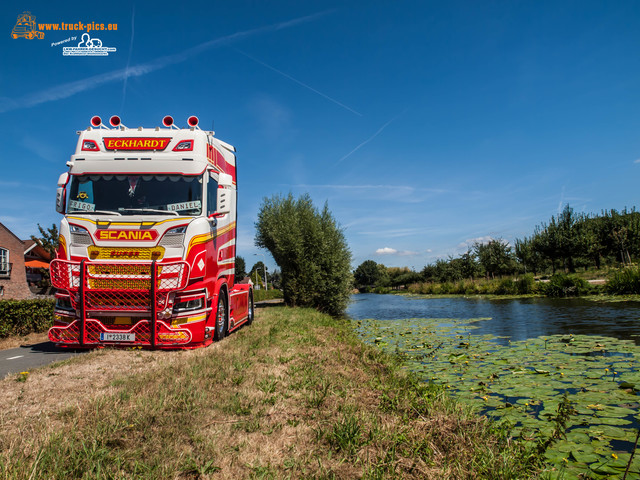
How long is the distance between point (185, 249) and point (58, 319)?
9.25ft

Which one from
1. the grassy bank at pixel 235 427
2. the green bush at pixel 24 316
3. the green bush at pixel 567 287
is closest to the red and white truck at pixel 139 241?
the grassy bank at pixel 235 427

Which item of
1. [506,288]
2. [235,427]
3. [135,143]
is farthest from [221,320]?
[506,288]

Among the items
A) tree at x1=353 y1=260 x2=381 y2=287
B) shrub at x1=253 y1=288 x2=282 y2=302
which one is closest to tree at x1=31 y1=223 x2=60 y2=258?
shrub at x1=253 y1=288 x2=282 y2=302

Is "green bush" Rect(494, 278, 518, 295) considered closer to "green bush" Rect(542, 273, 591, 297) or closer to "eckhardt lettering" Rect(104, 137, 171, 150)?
"green bush" Rect(542, 273, 591, 297)

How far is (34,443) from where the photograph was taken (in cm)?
264

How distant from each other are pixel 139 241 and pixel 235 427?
448 cm

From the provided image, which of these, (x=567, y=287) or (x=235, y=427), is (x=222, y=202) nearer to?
(x=235, y=427)

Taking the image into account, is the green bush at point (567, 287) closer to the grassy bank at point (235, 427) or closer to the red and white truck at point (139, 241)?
the grassy bank at point (235, 427)

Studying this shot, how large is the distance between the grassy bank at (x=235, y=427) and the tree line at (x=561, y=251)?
31.2 metres

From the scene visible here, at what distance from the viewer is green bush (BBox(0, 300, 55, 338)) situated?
10203 mm

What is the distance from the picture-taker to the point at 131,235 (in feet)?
21.5

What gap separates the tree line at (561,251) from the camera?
33.1 metres

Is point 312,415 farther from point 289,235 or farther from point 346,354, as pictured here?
point 289,235

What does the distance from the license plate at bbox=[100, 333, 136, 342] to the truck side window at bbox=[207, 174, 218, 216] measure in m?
2.66
